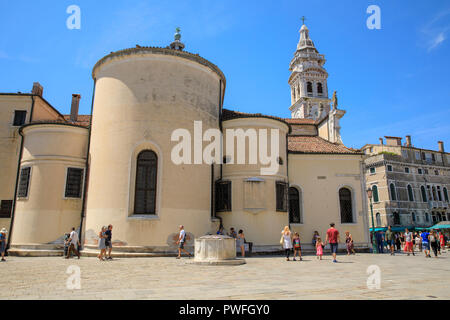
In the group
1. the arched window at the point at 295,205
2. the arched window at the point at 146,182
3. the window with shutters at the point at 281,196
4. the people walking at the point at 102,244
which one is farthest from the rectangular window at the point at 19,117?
the arched window at the point at 295,205

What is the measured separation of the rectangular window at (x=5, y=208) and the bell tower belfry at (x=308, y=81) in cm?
5927

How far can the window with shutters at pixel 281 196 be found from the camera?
1883 centimetres

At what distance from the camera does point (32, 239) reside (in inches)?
664

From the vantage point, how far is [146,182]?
1672 cm

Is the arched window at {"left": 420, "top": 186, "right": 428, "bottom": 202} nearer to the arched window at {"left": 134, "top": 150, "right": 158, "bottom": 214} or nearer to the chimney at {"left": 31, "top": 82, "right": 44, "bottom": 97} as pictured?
the arched window at {"left": 134, "top": 150, "right": 158, "bottom": 214}

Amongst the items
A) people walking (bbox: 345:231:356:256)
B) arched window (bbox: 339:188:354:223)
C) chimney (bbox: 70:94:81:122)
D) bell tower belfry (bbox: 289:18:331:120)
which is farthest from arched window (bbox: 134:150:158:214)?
bell tower belfry (bbox: 289:18:331:120)

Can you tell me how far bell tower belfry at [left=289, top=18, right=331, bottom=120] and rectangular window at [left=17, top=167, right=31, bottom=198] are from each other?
59.1 metres

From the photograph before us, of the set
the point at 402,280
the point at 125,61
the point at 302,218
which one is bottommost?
the point at 402,280

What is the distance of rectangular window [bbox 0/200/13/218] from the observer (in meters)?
19.4

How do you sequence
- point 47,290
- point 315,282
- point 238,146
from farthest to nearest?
point 238,146, point 315,282, point 47,290

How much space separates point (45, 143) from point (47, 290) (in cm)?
1402

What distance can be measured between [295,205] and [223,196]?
232 inches

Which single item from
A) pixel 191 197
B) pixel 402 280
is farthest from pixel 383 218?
pixel 402 280
